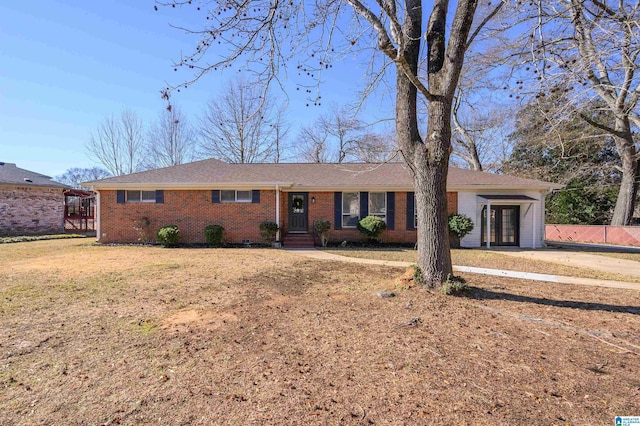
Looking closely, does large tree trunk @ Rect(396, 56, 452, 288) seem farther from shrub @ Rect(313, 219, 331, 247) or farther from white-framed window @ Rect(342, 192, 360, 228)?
white-framed window @ Rect(342, 192, 360, 228)

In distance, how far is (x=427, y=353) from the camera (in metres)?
3.36

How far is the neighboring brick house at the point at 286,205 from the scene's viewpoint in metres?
13.4

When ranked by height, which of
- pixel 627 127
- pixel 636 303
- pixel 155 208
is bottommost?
pixel 636 303

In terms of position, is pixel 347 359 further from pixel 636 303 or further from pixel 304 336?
pixel 636 303

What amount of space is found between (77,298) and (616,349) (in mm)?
7680

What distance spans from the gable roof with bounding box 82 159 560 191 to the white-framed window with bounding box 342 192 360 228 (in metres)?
0.48

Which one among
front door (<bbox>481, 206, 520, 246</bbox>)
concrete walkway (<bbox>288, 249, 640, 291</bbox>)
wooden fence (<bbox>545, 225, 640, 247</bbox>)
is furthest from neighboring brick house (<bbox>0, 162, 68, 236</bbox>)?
wooden fence (<bbox>545, 225, 640, 247</bbox>)

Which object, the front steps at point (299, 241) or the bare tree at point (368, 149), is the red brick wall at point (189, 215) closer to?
the front steps at point (299, 241)

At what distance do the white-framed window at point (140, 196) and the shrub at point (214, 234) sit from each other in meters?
2.93

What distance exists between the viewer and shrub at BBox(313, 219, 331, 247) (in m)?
13.3

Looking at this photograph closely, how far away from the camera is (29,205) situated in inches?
704

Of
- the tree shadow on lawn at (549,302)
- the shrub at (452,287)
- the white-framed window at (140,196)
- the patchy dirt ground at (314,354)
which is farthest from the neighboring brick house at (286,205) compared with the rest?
the shrub at (452,287)

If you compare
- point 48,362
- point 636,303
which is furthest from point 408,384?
point 636,303

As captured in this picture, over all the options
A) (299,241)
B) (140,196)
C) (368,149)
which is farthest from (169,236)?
(368,149)
